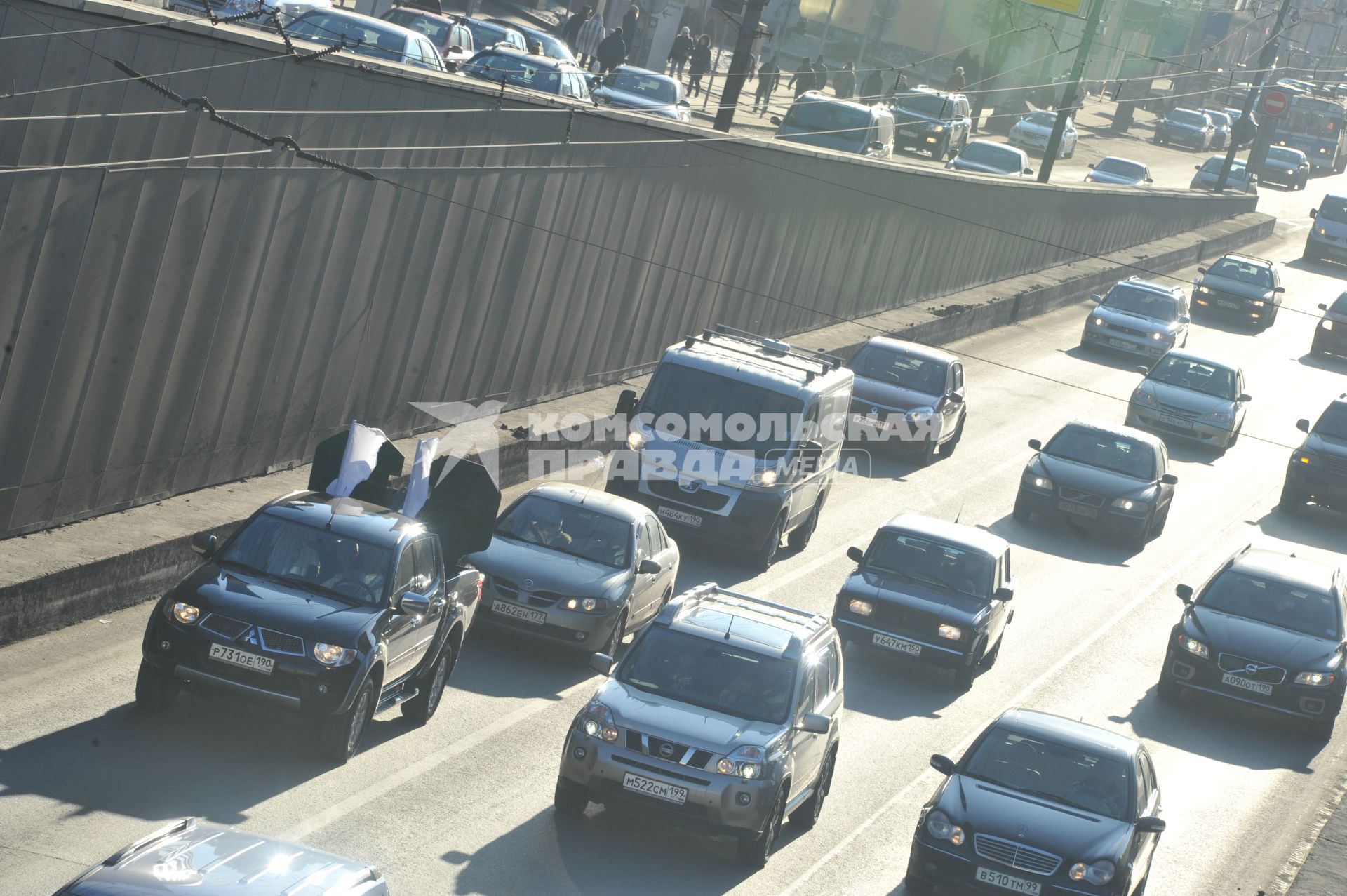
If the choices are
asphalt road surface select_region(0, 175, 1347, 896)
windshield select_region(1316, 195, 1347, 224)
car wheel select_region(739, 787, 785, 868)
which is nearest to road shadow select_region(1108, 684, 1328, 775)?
asphalt road surface select_region(0, 175, 1347, 896)

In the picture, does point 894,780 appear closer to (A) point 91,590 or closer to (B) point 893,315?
(A) point 91,590

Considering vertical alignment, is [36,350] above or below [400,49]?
below

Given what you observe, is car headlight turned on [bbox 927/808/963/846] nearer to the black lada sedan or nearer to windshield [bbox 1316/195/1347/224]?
the black lada sedan

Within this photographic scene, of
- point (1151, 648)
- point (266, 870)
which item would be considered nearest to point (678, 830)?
point (266, 870)

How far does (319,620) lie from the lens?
501 inches

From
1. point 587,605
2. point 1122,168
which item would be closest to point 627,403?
point 587,605

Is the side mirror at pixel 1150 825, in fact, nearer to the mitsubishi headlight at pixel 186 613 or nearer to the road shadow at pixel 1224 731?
the road shadow at pixel 1224 731

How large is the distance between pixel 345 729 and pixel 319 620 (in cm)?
80

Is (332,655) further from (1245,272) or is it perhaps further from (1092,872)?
(1245,272)

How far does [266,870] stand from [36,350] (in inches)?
383

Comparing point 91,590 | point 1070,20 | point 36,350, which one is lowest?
point 91,590

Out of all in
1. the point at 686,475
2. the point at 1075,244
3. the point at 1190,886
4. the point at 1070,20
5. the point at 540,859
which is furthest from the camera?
the point at 1070,20

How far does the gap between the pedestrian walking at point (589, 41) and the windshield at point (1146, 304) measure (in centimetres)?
1421

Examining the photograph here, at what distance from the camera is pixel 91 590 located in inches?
590
